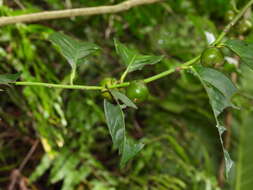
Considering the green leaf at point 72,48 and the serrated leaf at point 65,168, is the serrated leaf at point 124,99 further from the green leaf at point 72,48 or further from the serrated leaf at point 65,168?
the serrated leaf at point 65,168

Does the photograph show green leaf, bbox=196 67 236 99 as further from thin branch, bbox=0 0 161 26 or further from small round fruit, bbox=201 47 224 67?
thin branch, bbox=0 0 161 26

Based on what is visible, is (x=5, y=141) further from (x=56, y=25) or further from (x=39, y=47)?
(x=56, y=25)

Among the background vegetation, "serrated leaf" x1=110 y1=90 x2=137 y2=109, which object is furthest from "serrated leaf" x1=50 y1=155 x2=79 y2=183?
"serrated leaf" x1=110 y1=90 x2=137 y2=109

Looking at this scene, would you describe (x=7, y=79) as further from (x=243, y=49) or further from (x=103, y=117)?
(x=103, y=117)

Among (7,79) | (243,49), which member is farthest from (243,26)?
(7,79)

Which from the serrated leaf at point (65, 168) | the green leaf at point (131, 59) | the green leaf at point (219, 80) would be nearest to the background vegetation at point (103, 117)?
the serrated leaf at point (65, 168)

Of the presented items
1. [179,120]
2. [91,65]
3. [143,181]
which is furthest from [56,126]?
[179,120]
